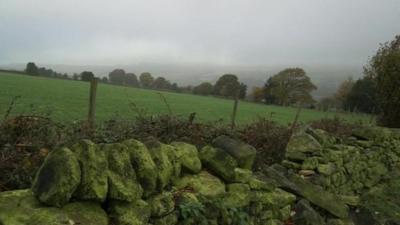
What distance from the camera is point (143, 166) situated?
305 centimetres

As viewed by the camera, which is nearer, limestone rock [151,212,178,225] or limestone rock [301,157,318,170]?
limestone rock [151,212,178,225]

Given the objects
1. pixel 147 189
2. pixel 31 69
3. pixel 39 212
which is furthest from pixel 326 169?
pixel 31 69

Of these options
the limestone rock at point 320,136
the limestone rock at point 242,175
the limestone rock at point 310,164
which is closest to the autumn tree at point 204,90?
the limestone rock at point 320,136

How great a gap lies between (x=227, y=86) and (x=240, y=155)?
71.0m

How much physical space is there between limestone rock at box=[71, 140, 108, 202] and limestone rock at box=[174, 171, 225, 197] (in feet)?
3.15

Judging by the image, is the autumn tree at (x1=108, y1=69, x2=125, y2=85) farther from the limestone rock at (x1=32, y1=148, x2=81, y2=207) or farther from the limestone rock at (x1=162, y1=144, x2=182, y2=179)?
the limestone rock at (x1=32, y1=148, x2=81, y2=207)

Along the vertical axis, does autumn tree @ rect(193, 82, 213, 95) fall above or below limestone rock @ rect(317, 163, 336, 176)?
below

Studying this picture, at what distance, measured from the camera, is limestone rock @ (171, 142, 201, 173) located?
3682mm

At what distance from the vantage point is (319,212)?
5043 millimetres

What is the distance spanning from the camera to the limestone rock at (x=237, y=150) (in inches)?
166

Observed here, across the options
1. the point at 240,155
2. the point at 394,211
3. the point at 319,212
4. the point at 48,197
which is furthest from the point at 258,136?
the point at 48,197

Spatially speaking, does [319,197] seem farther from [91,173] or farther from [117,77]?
[117,77]

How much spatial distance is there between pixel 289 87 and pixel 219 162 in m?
78.6

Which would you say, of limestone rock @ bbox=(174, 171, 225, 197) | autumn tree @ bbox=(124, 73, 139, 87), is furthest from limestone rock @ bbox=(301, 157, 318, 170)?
autumn tree @ bbox=(124, 73, 139, 87)
